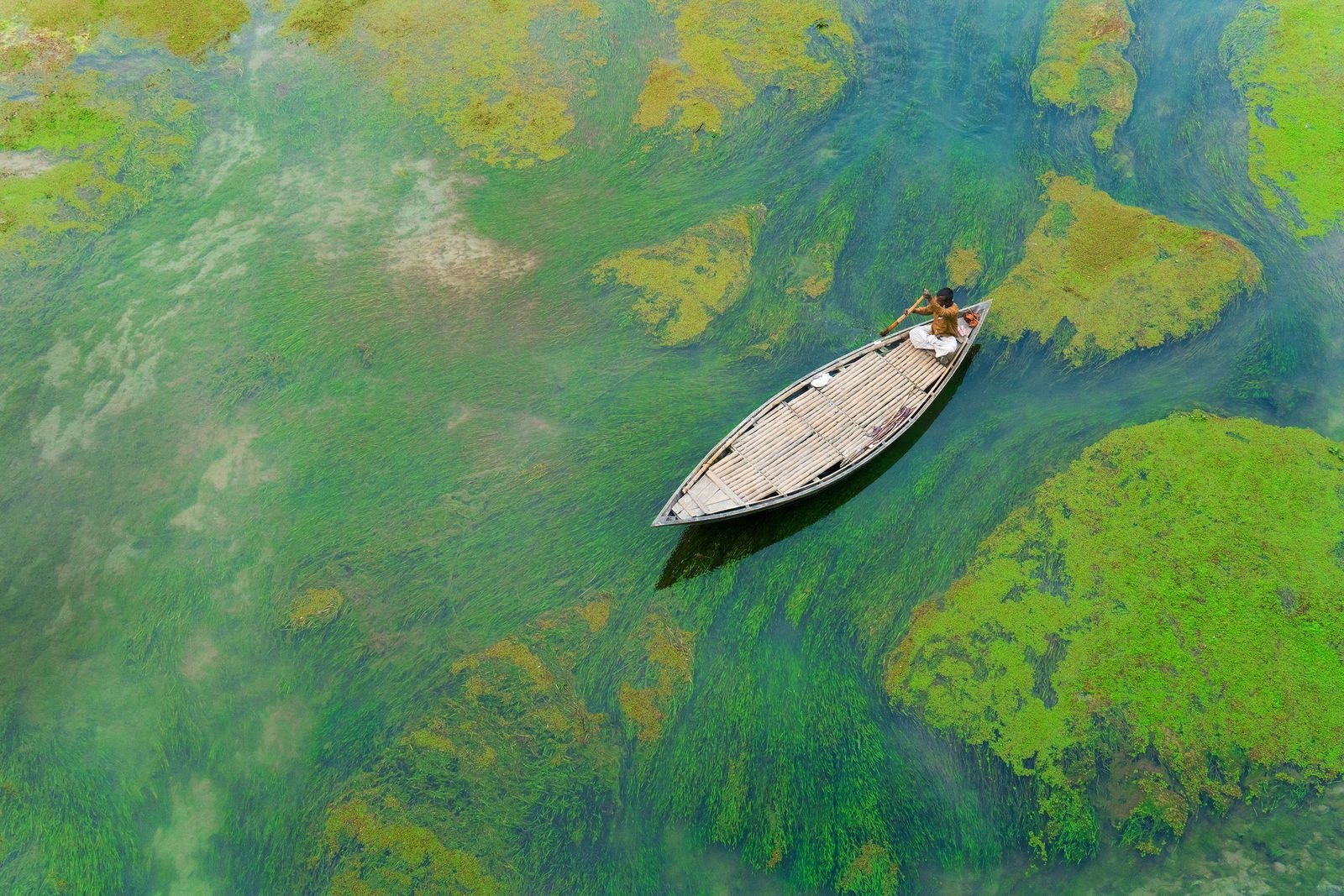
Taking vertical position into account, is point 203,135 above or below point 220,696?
above

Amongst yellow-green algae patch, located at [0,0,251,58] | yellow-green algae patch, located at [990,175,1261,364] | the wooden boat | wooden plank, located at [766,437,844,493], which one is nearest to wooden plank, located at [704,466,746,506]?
the wooden boat

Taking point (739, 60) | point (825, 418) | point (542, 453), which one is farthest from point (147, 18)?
point (825, 418)

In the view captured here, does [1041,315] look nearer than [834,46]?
Yes

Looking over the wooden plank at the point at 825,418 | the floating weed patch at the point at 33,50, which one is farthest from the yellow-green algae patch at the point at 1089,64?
the floating weed patch at the point at 33,50

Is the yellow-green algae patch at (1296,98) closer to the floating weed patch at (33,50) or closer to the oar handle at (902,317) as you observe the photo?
the oar handle at (902,317)

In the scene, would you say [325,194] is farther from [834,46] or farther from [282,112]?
[834,46]

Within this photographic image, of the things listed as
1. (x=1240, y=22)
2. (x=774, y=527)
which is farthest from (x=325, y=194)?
(x=1240, y=22)

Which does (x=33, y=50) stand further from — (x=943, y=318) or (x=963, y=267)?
(x=963, y=267)
